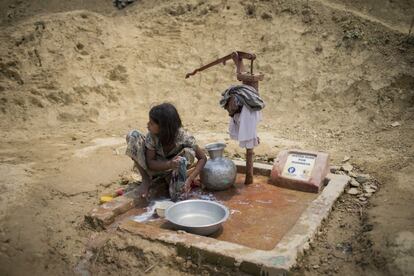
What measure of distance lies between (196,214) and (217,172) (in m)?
0.56

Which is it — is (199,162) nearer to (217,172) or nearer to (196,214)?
(217,172)

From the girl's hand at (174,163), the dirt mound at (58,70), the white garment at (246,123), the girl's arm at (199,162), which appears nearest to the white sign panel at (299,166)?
the white garment at (246,123)

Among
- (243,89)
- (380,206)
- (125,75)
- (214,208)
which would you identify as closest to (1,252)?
(214,208)

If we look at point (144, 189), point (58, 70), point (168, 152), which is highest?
point (58, 70)

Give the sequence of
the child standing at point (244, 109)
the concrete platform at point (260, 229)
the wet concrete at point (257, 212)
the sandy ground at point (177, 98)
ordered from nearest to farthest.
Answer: the concrete platform at point (260, 229), the wet concrete at point (257, 212), the sandy ground at point (177, 98), the child standing at point (244, 109)

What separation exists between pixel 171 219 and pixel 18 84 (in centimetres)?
505

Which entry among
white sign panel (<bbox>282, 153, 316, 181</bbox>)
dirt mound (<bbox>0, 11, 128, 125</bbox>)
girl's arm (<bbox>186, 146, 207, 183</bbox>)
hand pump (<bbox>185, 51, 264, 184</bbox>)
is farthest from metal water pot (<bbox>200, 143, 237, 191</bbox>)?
dirt mound (<bbox>0, 11, 128, 125</bbox>)

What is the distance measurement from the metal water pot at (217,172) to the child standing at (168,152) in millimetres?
107

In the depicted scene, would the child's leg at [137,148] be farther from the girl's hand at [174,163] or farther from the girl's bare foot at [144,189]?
the girl's hand at [174,163]

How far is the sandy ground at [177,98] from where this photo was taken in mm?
3238

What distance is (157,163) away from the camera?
3.61m

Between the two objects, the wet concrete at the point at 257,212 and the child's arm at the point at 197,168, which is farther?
the child's arm at the point at 197,168

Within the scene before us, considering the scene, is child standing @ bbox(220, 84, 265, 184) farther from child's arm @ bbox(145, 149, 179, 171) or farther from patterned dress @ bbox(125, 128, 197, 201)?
child's arm @ bbox(145, 149, 179, 171)

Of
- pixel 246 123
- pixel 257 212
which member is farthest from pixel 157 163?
pixel 257 212
